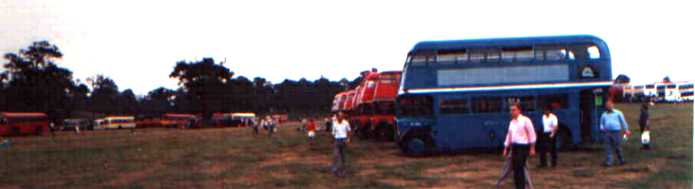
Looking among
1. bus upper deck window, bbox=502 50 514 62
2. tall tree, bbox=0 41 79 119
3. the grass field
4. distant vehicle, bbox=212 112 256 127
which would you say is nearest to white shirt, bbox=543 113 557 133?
the grass field

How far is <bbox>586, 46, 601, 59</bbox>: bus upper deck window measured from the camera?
19531 millimetres

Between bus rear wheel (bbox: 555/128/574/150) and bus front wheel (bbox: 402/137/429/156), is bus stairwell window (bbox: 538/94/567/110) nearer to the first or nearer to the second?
bus rear wheel (bbox: 555/128/574/150)

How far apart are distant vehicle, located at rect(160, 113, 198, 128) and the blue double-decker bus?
189 ft

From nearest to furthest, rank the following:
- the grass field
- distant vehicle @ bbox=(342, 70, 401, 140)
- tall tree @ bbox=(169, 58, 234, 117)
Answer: the grass field, distant vehicle @ bbox=(342, 70, 401, 140), tall tree @ bbox=(169, 58, 234, 117)

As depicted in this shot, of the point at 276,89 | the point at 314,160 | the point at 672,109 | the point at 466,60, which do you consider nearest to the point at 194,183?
the point at 314,160

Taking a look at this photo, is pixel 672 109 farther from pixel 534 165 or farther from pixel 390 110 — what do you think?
pixel 534 165

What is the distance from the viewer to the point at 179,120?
77.9 m

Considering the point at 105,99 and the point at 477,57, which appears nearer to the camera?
the point at 477,57

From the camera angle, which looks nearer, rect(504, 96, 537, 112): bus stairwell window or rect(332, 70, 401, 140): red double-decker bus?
rect(504, 96, 537, 112): bus stairwell window

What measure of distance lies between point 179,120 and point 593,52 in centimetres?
6345

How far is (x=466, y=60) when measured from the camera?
19.8m

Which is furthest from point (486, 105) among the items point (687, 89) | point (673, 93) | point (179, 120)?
point (179, 120)

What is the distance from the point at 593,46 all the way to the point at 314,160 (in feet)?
27.1

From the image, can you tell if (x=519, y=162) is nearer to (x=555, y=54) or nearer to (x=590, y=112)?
(x=555, y=54)
